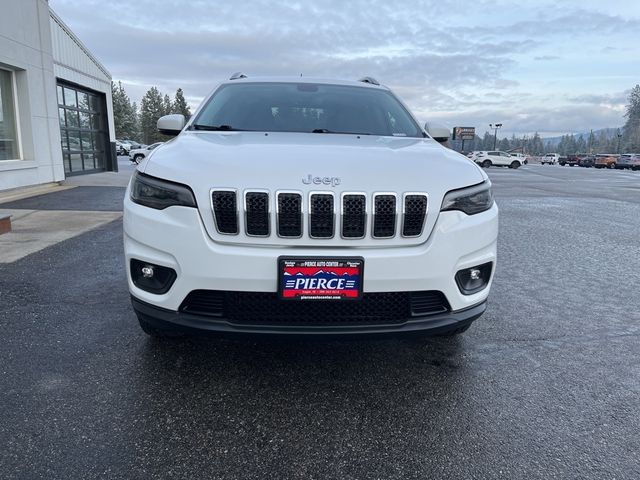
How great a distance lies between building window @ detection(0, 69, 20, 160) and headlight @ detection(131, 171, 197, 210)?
974 cm

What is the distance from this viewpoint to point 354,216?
2201 mm

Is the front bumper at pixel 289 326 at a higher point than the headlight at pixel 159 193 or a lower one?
lower

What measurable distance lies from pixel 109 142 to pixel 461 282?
18.1 m

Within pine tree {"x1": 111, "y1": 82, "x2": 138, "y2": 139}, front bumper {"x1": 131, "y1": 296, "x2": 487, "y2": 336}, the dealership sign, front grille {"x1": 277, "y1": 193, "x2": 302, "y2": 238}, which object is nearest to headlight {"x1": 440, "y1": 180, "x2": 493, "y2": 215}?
front bumper {"x1": 131, "y1": 296, "x2": 487, "y2": 336}

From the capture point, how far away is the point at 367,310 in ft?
7.55

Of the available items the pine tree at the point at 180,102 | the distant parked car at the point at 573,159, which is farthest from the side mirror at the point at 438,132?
the pine tree at the point at 180,102

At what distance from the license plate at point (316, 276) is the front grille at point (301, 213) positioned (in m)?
0.13

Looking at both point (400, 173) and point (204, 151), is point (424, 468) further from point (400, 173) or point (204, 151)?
point (204, 151)

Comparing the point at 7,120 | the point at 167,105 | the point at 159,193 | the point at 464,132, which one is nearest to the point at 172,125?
the point at 159,193

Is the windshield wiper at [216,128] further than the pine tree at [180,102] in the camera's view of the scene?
No

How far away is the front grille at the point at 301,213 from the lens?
217 centimetres

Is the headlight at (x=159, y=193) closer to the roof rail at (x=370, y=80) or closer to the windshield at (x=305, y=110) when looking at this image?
the windshield at (x=305, y=110)

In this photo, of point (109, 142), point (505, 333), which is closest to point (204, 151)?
point (505, 333)

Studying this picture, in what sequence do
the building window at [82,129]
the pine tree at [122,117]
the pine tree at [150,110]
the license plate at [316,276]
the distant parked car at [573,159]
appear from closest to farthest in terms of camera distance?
the license plate at [316,276] → the building window at [82,129] → the distant parked car at [573,159] → the pine tree at [122,117] → the pine tree at [150,110]
